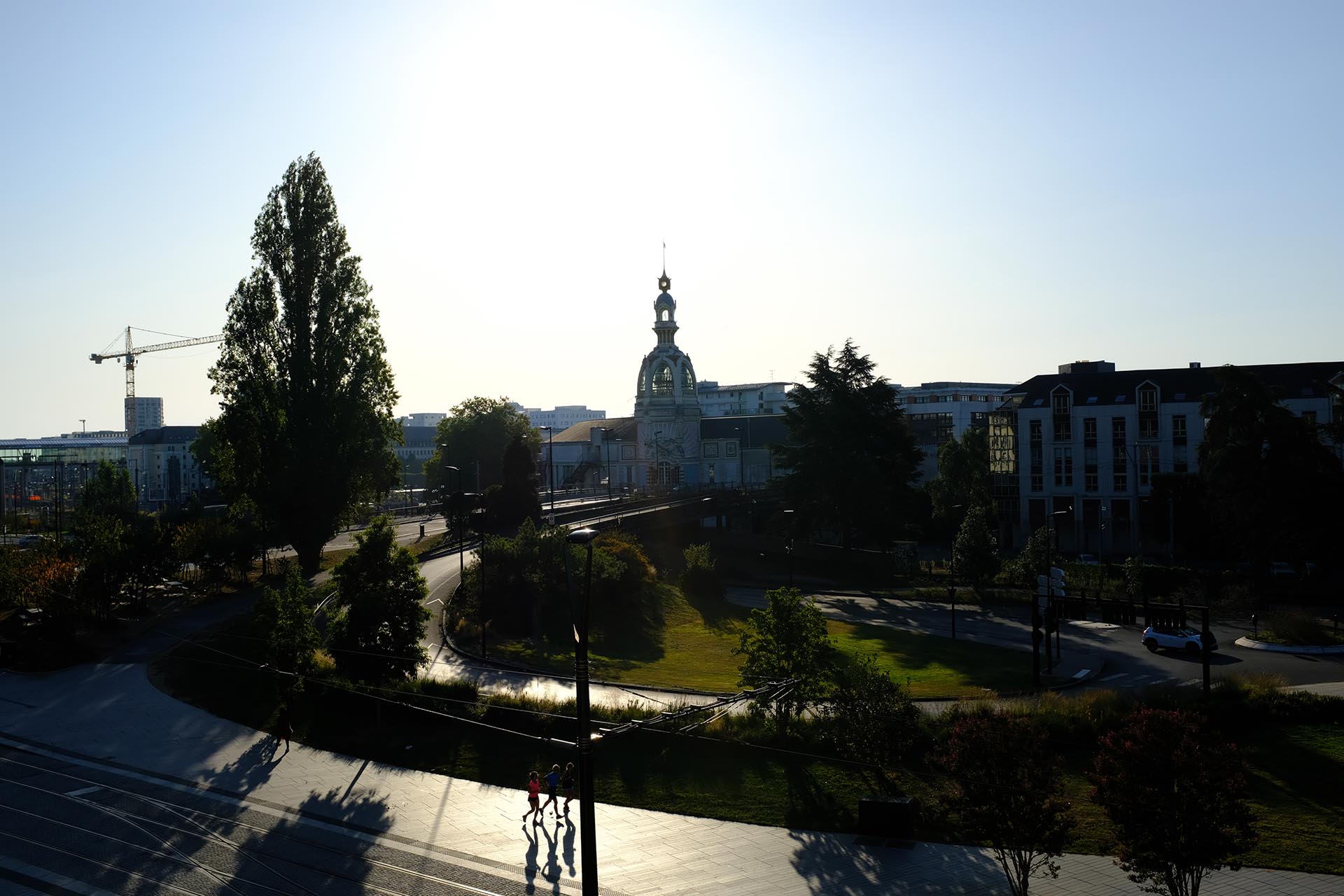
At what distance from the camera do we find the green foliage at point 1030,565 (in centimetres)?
5281

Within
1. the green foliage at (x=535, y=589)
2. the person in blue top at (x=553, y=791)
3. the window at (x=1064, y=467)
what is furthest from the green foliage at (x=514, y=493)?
the window at (x=1064, y=467)

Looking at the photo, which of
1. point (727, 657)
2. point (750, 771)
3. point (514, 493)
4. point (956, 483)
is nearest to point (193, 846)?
point (750, 771)

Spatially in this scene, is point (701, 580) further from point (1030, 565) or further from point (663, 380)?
point (663, 380)

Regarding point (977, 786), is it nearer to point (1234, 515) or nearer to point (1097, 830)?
point (1097, 830)

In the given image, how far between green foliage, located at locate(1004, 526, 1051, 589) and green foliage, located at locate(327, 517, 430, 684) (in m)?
32.1

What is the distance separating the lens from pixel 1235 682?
99.3ft

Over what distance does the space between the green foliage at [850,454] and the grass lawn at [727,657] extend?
14.8 meters

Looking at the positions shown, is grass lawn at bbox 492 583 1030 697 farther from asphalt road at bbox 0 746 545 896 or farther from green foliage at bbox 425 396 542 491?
green foliage at bbox 425 396 542 491

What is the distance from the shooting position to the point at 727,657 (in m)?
41.3

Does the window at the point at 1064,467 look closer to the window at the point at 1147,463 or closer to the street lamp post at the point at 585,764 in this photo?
the window at the point at 1147,463

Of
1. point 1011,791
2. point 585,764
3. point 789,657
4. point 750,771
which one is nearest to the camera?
point 585,764

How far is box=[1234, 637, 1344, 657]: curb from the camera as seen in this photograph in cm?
3897

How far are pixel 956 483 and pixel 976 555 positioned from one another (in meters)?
27.7

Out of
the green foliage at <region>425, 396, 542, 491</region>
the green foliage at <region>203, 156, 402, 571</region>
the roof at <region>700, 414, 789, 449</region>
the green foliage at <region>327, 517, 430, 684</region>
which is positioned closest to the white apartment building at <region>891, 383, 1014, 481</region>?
the roof at <region>700, 414, 789, 449</region>
